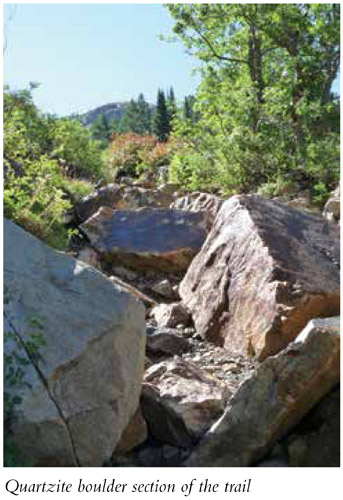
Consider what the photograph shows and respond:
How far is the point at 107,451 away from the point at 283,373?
0.92 m

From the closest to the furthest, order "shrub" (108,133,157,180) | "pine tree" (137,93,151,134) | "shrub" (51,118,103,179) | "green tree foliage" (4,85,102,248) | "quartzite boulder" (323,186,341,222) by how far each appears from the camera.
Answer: "green tree foliage" (4,85,102,248), "quartzite boulder" (323,186,341,222), "shrub" (51,118,103,179), "shrub" (108,133,157,180), "pine tree" (137,93,151,134)

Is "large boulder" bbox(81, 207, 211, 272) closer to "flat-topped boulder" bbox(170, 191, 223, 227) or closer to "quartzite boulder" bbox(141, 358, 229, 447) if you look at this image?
"flat-topped boulder" bbox(170, 191, 223, 227)

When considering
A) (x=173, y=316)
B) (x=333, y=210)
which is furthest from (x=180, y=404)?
(x=333, y=210)

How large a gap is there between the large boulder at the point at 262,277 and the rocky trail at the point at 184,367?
12mm

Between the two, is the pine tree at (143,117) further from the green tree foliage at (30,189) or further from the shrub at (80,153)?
the green tree foliage at (30,189)

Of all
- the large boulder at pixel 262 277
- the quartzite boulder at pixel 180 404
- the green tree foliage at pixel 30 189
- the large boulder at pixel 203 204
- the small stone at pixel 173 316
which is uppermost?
the green tree foliage at pixel 30 189

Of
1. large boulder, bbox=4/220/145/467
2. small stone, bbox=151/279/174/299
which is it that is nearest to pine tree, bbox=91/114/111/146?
small stone, bbox=151/279/174/299

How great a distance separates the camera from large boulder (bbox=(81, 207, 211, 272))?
739 cm

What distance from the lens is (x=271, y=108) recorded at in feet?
37.1

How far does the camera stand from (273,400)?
330cm

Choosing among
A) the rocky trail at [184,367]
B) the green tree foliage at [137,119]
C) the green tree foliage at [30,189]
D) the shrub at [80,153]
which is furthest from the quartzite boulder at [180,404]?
the green tree foliage at [137,119]

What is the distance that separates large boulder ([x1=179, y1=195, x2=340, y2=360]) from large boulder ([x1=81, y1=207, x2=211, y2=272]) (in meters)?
1.14

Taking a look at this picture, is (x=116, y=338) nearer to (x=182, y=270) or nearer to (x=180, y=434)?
(x=180, y=434)

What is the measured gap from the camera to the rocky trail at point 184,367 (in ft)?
10.2
